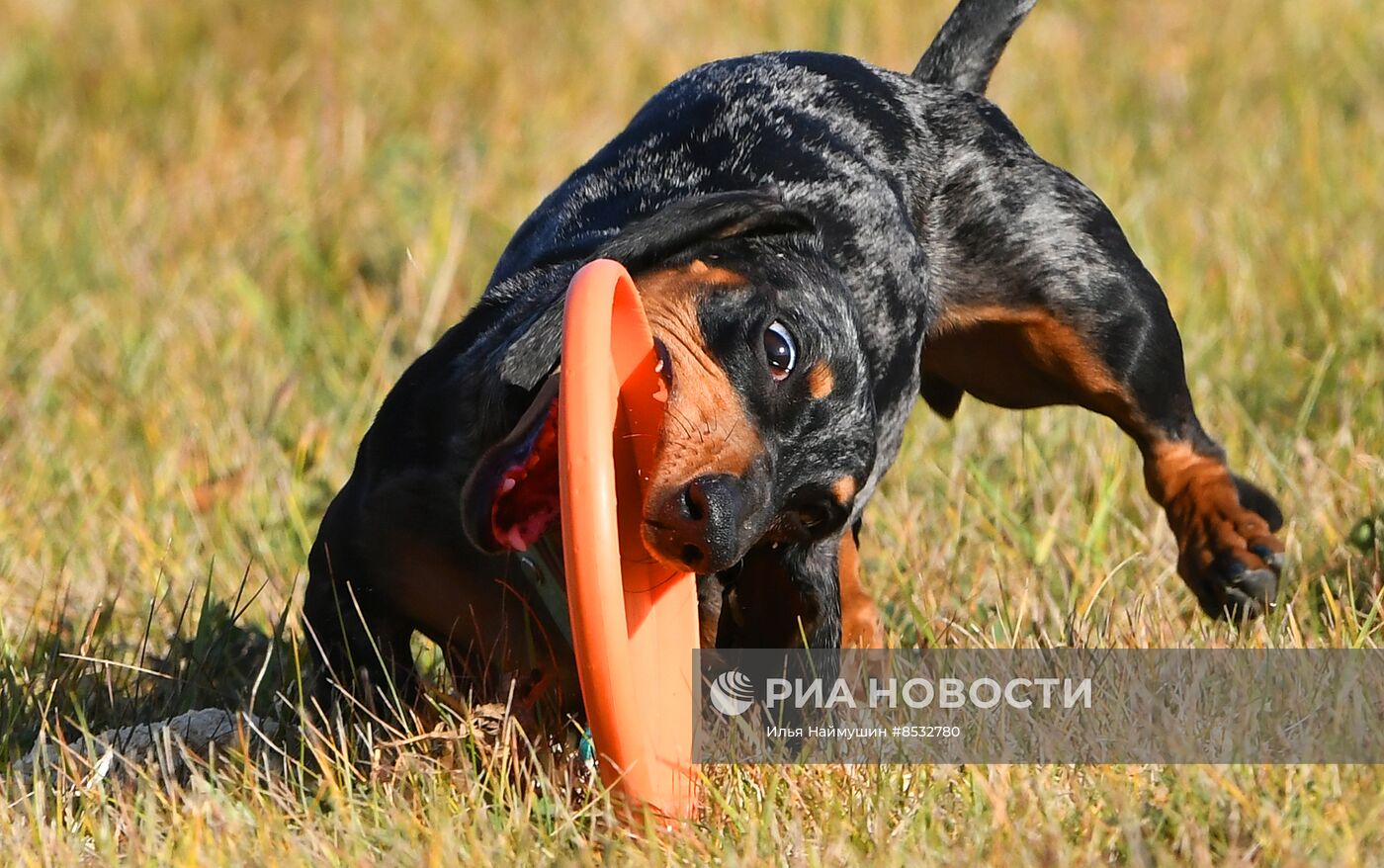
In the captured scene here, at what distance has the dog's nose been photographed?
9.43 feet

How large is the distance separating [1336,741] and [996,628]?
3.20ft

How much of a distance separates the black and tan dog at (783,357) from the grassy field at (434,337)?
245 mm

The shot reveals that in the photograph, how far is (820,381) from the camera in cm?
341

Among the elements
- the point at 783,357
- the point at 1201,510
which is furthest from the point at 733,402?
the point at 1201,510

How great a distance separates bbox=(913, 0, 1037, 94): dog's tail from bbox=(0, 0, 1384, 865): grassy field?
93cm

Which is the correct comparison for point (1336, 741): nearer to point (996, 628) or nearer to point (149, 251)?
point (996, 628)

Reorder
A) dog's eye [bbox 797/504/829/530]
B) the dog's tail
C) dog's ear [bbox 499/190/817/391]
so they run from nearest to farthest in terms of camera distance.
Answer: dog's ear [bbox 499/190/817/391] < dog's eye [bbox 797/504/829/530] < the dog's tail

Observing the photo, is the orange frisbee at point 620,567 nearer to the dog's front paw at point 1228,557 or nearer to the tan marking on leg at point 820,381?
the tan marking on leg at point 820,381

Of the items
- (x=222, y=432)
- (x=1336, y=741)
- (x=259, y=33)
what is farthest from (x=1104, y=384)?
(x=259, y=33)

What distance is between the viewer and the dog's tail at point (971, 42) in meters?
4.70

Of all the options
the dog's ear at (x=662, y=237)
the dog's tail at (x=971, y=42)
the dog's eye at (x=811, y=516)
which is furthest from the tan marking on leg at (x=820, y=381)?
the dog's tail at (x=971, y=42)

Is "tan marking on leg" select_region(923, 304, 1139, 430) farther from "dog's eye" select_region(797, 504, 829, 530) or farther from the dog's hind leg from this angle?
"dog's eye" select_region(797, 504, 829, 530)

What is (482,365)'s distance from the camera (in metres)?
3.43

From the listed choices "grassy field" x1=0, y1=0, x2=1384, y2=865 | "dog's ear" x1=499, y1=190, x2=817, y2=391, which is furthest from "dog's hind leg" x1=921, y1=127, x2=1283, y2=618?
"dog's ear" x1=499, y1=190, x2=817, y2=391
